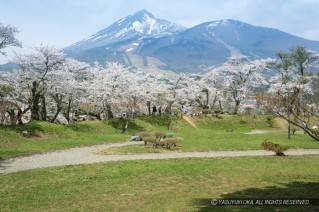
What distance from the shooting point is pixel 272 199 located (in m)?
16.5

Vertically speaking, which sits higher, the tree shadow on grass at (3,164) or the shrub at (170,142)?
the shrub at (170,142)

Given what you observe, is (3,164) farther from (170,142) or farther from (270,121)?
(270,121)

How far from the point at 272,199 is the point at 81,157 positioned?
18.2 meters

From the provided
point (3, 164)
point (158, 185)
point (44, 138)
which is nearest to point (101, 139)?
point (44, 138)

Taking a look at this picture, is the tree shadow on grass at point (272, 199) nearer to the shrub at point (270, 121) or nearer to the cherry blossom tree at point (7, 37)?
the cherry blossom tree at point (7, 37)

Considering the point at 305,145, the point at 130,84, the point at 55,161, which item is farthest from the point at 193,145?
the point at 130,84

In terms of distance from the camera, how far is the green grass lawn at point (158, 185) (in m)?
16.5

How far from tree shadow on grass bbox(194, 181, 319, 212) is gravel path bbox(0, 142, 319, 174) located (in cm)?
1174

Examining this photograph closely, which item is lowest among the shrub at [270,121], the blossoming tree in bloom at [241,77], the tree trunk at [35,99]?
the shrub at [270,121]

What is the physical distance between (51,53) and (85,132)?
11624 mm

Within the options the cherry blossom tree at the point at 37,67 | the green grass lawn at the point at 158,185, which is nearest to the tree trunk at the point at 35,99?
the cherry blossom tree at the point at 37,67

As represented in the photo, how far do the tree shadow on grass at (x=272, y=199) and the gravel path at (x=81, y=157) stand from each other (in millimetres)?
11738

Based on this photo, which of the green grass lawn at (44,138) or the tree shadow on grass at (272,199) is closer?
the tree shadow on grass at (272,199)

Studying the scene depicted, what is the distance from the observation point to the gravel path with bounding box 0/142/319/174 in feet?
86.2
